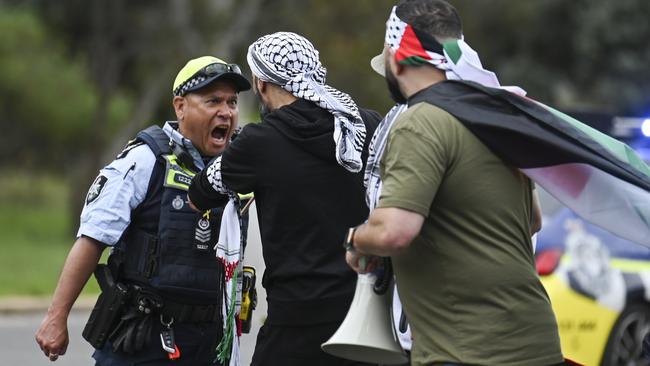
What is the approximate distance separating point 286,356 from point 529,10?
30872 mm

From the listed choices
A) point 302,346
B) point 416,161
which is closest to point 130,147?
point 302,346

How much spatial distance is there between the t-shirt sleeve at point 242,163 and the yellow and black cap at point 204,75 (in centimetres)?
66

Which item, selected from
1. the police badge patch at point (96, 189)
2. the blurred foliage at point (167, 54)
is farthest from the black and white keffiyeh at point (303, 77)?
the blurred foliage at point (167, 54)

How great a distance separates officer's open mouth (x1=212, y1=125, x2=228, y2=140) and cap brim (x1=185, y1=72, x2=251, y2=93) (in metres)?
0.16

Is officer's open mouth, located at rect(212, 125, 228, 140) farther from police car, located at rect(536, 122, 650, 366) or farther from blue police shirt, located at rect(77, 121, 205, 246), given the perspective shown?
police car, located at rect(536, 122, 650, 366)

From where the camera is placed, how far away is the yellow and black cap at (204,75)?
4.92 meters

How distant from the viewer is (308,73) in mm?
4402

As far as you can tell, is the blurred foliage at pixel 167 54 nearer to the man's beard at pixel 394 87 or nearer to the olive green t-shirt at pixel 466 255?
the man's beard at pixel 394 87

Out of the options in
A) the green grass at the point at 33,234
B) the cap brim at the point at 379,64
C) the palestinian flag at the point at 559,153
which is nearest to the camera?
the palestinian flag at the point at 559,153

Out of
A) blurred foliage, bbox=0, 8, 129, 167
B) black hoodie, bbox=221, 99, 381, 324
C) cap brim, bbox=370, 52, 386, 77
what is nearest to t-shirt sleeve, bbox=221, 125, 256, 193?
black hoodie, bbox=221, 99, 381, 324

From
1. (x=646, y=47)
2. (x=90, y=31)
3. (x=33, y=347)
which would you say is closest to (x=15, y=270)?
(x=33, y=347)

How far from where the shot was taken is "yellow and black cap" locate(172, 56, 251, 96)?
4.92 m

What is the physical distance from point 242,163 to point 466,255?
1000 millimetres

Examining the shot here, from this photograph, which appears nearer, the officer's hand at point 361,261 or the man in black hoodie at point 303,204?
the officer's hand at point 361,261
